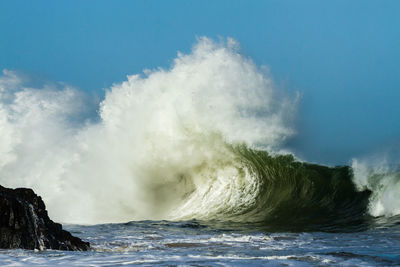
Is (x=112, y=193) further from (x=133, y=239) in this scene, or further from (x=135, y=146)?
(x=133, y=239)

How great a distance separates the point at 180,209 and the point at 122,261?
10.3m

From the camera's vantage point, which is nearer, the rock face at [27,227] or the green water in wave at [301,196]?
the rock face at [27,227]

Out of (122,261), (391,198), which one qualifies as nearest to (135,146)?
(391,198)

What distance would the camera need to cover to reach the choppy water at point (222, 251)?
13.6ft

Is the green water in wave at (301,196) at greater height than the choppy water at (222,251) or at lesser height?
greater

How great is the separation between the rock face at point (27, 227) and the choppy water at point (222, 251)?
291mm

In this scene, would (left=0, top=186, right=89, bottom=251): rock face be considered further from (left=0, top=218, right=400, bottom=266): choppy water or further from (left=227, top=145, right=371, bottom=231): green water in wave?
(left=227, top=145, right=371, bottom=231): green water in wave

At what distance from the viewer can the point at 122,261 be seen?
4.15 metres

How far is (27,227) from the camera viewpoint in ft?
17.1

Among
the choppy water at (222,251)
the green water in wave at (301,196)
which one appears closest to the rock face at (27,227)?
the choppy water at (222,251)

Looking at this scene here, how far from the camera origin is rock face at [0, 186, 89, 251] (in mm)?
5023

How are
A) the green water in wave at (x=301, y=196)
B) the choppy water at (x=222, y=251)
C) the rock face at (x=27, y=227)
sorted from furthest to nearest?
1. the green water in wave at (x=301, y=196)
2. the rock face at (x=27, y=227)
3. the choppy water at (x=222, y=251)

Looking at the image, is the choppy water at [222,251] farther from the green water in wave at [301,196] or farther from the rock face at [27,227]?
the green water in wave at [301,196]

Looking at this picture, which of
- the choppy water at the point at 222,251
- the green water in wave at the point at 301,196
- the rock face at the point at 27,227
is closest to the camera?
the choppy water at the point at 222,251
